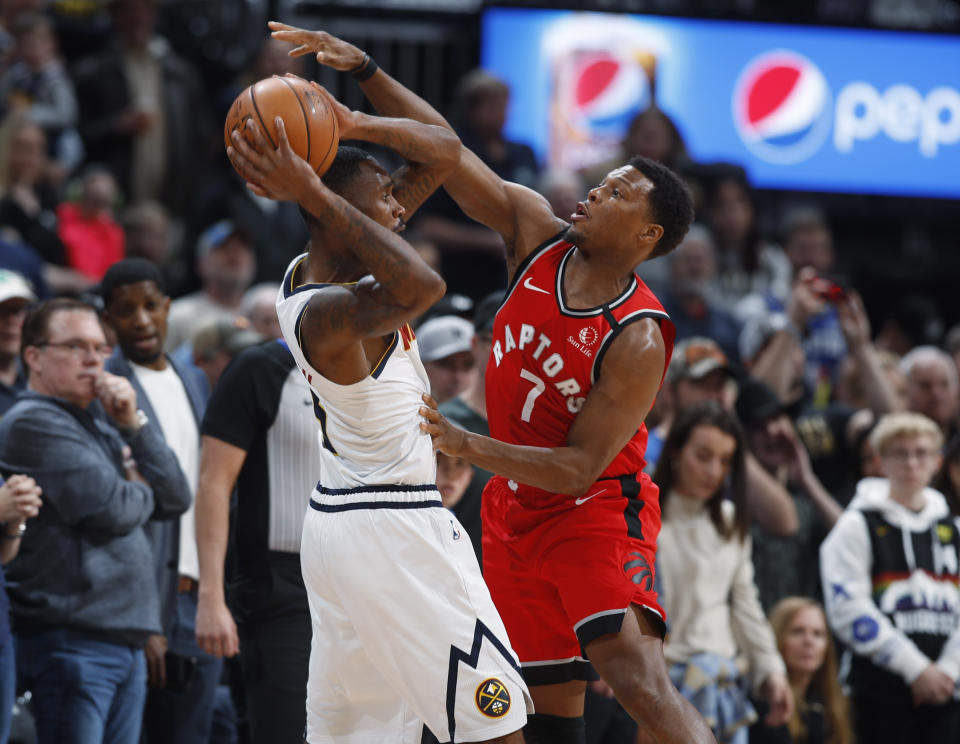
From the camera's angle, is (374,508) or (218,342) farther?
(218,342)

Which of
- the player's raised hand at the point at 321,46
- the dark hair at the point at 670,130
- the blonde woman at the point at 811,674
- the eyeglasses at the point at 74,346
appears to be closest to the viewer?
the player's raised hand at the point at 321,46

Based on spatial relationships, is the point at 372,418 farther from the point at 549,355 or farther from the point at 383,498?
the point at 549,355

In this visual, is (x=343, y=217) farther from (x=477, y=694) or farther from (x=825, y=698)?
(x=825, y=698)

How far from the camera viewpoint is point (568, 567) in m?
4.74

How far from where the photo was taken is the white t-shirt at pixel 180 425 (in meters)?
5.90

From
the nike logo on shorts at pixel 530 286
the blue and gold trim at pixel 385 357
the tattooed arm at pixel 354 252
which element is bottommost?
the nike logo on shorts at pixel 530 286

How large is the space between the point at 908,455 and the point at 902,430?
139 mm

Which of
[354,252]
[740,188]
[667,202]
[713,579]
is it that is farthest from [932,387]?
[354,252]

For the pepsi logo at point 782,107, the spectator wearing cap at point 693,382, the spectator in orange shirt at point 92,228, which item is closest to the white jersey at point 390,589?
the spectator wearing cap at point 693,382

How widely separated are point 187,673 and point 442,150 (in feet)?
8.40

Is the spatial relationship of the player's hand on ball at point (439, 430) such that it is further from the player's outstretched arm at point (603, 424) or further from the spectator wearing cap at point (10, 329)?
the spectator wearing cap at point (10, 329)

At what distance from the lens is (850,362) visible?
31.1ft

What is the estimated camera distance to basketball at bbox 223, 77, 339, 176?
3.96 meters

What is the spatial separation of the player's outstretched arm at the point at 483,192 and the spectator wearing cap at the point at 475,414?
781 millimetres
